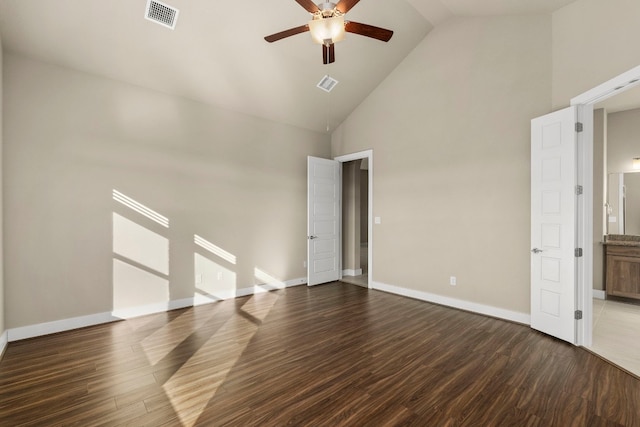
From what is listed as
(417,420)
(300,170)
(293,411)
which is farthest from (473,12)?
(293,411)

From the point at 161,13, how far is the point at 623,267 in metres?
7.29

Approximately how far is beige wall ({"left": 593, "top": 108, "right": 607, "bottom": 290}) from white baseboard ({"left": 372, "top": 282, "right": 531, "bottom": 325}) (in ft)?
7.51

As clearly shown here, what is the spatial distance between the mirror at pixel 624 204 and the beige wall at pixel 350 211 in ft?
14.8

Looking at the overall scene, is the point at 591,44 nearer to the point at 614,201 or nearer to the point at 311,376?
the point at 614,201

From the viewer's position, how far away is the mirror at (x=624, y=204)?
16.9ft

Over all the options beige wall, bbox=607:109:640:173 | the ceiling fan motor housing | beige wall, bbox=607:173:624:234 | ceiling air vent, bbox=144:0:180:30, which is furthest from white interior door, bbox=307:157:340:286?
beige wall, bbox=607:109:640:173

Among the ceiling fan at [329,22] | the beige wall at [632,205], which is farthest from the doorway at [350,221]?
the beige wall at [632,205]

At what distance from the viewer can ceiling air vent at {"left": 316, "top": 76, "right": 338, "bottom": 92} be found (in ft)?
17.1

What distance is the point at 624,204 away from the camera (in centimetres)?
525

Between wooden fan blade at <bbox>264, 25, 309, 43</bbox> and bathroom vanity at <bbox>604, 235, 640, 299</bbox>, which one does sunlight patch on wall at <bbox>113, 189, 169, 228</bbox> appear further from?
bathroom vanity at <bbox>604, 235, 640, 299</bbox>

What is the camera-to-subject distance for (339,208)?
6566 millimetres

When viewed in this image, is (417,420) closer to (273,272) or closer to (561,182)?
(561,182)

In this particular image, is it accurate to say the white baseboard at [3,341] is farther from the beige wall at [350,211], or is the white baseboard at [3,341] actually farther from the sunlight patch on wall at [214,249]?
the beige wall at [350,211]

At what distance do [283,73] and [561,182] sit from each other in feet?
13.1
